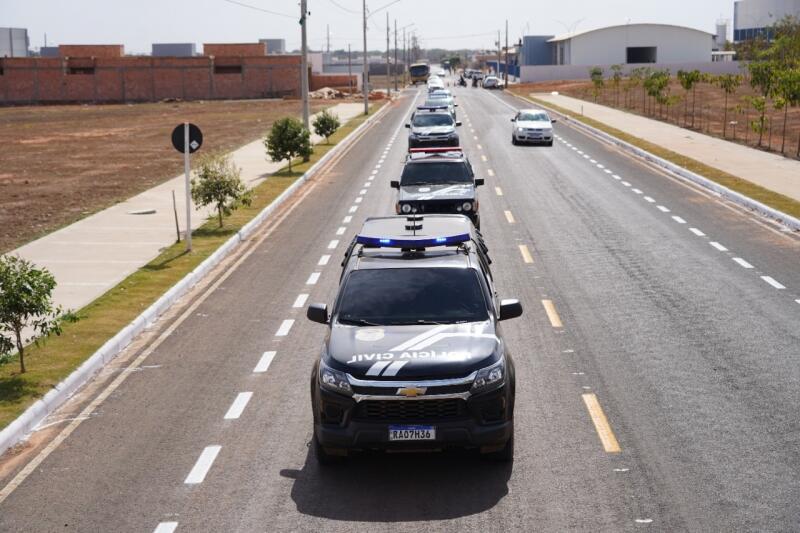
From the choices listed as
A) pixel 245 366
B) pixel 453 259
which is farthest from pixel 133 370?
pixel 453 259

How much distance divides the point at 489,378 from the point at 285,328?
254 inches

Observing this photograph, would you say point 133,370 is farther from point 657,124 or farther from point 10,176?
point 657,124

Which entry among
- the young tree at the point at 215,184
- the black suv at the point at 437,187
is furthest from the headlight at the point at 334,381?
the young tree at the point at 215,184

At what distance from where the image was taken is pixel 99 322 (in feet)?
51.6

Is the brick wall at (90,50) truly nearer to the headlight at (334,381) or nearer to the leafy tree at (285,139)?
the leafy tree at (285,139)

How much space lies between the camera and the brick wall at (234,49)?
124500 mm

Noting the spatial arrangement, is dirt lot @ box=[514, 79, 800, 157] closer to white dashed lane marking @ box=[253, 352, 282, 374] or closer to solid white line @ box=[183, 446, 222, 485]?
white dashed lane marking @ box=[253, 352, 282, 374]

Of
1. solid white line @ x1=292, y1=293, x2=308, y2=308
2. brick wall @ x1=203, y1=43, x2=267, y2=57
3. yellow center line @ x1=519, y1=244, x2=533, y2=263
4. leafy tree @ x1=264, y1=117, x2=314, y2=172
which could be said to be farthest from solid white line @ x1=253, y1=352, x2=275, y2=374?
brick wall @ x1=203, y1=43, x2=267, y2=57

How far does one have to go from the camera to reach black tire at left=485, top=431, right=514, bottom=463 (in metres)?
9.76

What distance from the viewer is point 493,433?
9383 millimetres

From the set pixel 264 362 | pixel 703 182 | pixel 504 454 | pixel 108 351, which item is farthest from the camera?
pixel 703 182

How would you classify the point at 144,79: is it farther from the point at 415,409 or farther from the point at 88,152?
the point at 415,409

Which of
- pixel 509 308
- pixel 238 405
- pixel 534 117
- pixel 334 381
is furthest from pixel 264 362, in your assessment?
pixel 534 117

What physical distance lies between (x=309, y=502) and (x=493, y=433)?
1.67 metres
